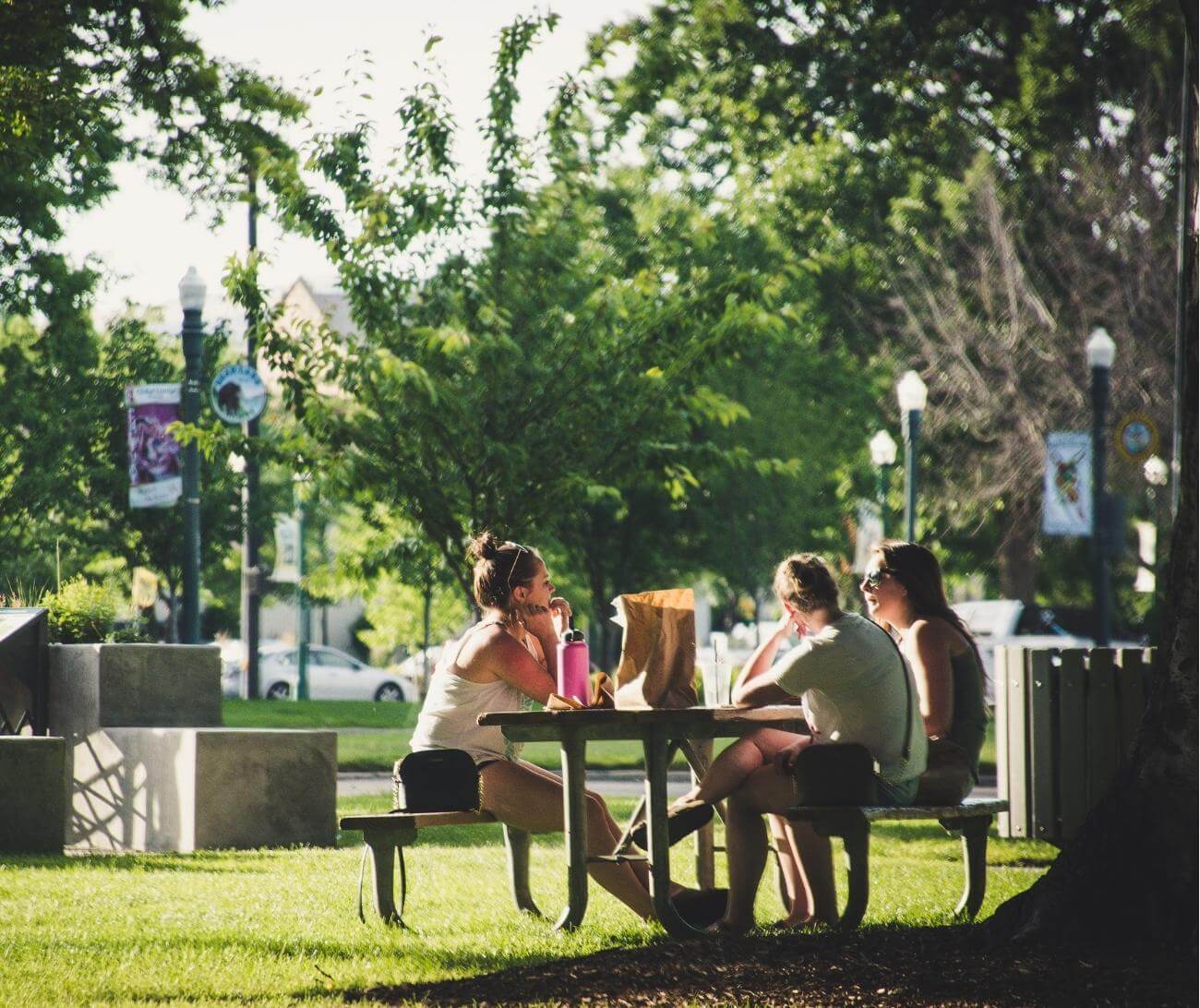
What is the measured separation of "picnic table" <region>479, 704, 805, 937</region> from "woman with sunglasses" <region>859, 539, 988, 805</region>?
30.7 inches

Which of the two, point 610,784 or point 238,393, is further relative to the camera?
point 238,393

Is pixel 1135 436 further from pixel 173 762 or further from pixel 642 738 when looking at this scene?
pixel 642 738

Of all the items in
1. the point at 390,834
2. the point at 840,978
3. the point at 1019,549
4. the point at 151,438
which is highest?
the point at 151,438

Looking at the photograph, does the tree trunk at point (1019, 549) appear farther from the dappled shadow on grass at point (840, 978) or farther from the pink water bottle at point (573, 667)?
the dappled shadow on grass at point (840, 978)

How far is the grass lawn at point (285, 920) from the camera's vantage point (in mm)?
5973

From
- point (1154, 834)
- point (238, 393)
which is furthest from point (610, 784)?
point (1154, 834)

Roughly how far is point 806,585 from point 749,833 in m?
1.05

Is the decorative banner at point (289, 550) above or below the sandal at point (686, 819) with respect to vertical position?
above

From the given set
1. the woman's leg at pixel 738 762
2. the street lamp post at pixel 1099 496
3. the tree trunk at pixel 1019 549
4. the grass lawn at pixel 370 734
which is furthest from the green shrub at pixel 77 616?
the tree trunk at pixel 1019 549

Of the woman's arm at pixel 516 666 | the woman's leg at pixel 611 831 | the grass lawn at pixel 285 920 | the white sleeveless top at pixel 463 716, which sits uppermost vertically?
the woman's arm at pixel 516 666

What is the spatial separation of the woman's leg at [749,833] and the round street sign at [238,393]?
501 inches

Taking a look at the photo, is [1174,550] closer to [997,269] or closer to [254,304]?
[254,304]

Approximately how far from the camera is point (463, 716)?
23.2 feet

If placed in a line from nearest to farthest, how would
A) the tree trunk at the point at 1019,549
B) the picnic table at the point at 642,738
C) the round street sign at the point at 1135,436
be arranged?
1. the picnic table at the point at 642,738
2. the round street sign at the point at 1135,436
3. the tree trunk at the point at 1019,549
